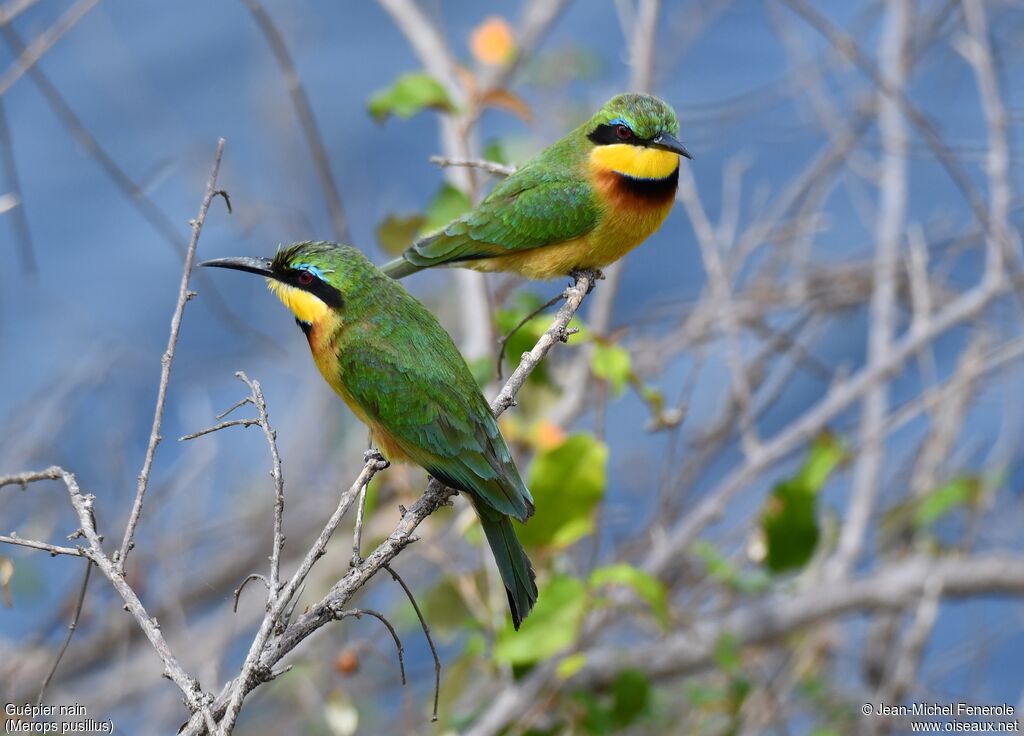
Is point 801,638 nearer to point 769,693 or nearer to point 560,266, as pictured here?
point 769,693

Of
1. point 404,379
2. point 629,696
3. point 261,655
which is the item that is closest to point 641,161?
point 404,379

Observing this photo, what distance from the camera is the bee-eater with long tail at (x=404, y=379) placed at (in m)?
2.07

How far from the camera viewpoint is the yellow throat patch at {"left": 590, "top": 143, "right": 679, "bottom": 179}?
2650mm

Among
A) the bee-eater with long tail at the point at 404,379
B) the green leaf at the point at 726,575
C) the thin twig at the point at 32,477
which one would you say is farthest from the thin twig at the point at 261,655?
the green leaf at the point at 726,575

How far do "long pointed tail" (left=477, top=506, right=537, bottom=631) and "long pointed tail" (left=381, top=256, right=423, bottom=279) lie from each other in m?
Answer: 0.80

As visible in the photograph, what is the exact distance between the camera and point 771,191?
213 inches

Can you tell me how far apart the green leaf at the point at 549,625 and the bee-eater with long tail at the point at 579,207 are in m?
0.77

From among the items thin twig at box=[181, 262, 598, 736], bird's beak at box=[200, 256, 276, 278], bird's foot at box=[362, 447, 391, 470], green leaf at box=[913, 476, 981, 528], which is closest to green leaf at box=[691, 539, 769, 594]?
green leaf at box=[913, 476, 981, 528]

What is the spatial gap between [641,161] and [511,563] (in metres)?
1.04

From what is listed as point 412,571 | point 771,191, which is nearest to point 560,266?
point 412,571

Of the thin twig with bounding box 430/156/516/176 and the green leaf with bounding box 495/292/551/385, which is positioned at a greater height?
the thin twig with bounding box 430/156/516/176

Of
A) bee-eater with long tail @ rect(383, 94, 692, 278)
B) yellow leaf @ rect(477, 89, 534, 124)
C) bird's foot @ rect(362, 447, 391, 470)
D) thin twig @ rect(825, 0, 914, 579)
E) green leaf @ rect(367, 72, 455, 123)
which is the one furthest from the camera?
thin twig @ rect(825, 0, 914, 579)

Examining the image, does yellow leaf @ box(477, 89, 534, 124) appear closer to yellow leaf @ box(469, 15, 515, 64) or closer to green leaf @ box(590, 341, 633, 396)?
yellow leaf @ box(469, 15, 515, 64)

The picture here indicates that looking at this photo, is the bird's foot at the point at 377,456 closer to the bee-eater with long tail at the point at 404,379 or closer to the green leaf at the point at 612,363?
the bee-eater with long tail at the point at 404,379
